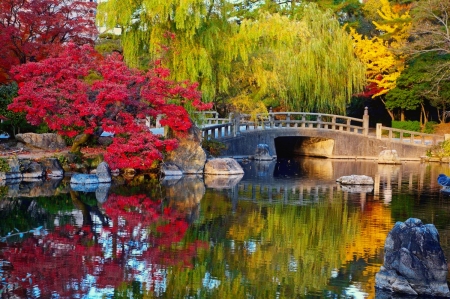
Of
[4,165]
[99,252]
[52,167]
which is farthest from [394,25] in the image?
[99,252]

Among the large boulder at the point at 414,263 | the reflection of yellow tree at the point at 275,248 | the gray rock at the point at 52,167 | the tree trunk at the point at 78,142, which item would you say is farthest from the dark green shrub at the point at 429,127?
the large boulder at the point at 414,263

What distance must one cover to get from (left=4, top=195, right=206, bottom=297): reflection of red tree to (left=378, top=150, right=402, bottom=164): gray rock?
17.0 m

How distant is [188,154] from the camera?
22.3 m

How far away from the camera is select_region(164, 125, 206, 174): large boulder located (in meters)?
22.1

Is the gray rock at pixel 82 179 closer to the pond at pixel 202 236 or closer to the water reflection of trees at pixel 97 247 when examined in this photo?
the pond at pixel 202 236

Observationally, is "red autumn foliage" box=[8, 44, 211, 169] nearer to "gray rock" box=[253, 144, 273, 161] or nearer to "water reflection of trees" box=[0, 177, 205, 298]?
"water reflection of trees" box=[0, 177, 205, 298]

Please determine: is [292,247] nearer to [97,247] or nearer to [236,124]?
[97,247]

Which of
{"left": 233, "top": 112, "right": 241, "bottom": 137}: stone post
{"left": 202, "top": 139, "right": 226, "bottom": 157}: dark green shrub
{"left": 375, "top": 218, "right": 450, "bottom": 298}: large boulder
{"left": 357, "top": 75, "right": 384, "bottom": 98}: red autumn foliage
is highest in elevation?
{"left": 357, "top": 75, "right": 384, "bottom": 98}: red autumn foliage

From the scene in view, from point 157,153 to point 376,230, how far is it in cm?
909

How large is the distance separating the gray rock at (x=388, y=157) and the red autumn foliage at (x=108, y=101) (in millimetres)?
10542

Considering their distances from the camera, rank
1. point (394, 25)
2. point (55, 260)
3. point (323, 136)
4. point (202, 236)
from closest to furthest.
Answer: point (55, 260) → point (202, 236) → point (323, 136) → point (394, 25)

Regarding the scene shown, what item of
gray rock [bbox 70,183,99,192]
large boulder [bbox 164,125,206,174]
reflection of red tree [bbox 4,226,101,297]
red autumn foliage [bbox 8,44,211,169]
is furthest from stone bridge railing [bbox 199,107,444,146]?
reflection of red tree [bbox 4,226,101,297]

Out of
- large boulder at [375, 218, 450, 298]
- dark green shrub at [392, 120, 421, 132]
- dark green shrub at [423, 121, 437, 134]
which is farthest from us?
dark green shrub at [392, 120, 421, 132]

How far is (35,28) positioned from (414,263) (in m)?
17.3
